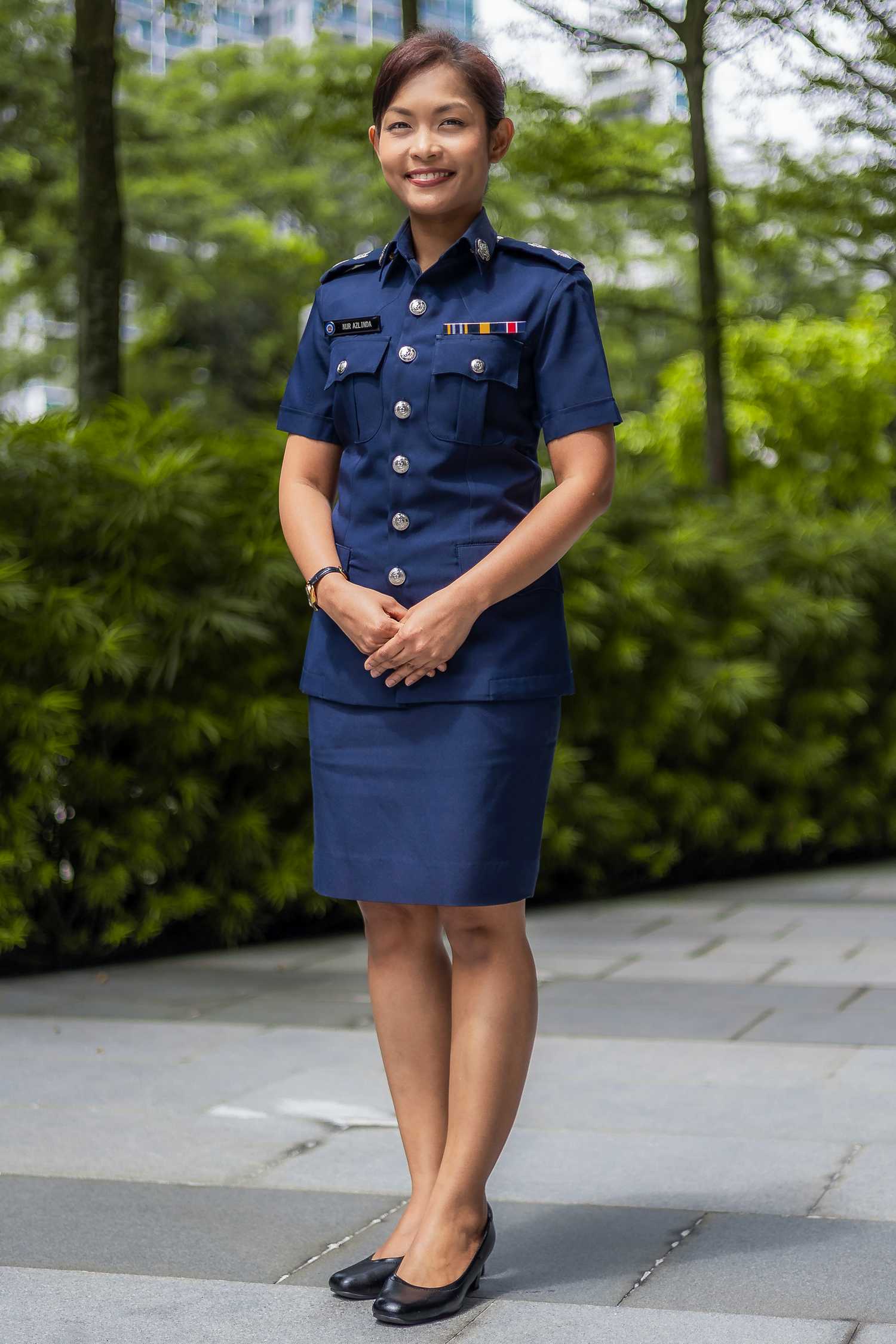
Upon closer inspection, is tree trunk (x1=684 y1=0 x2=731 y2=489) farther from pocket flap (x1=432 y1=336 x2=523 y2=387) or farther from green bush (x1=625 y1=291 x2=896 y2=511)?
pocket flap (x1=432 y1=336 x2=523 y2=387)

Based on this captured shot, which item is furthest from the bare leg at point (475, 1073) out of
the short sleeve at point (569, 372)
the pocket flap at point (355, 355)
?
the pocket flap at point (355, 355)

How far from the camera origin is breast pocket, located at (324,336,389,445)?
2.70 m

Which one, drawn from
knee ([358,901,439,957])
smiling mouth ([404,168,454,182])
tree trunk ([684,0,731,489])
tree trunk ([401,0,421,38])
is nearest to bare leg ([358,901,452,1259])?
knee ([358,901,439,957])

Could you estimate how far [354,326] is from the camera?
8.99 ft

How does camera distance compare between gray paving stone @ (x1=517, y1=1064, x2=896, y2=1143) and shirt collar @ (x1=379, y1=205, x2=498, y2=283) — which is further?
gray paving stone @ (x1=517, y1=1064, x2=896, y2=1143)

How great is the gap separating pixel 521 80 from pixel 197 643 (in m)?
5.44

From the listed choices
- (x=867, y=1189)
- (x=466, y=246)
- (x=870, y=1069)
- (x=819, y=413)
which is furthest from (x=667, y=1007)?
(x=819, y=413)

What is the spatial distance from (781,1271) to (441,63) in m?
2.08

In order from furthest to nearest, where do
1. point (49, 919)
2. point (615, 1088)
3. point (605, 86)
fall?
point (605, 86)
point (49, 919)
point (615, 1088)

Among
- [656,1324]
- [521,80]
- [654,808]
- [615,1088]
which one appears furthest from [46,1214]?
[521,80]

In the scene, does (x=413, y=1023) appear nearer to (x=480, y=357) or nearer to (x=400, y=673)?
(x=400, y=673)

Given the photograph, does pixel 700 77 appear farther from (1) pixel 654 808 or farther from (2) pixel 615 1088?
(2) pixel 615 1088

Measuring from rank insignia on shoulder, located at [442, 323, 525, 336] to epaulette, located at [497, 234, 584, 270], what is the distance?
0.14 m

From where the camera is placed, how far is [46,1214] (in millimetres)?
3262
